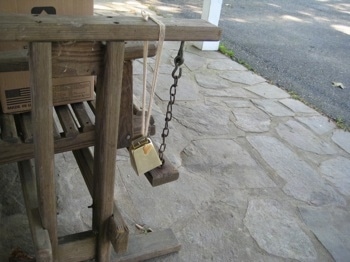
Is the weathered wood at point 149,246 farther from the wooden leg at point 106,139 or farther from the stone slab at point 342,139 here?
the stone slab at point 342,139

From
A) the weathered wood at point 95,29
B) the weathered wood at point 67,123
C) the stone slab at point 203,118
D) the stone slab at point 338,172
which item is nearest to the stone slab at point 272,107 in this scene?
the stone slab at point 203,118

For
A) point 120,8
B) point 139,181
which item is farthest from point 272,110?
point 120,8

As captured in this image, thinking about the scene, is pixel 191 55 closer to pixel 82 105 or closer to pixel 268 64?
pixel 268 64

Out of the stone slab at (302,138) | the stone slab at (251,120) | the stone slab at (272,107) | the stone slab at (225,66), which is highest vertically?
the stone slab at (225,66)

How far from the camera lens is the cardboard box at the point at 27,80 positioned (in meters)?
1.54

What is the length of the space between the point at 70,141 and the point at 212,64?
2870 mm

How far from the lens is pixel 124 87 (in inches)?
54.9

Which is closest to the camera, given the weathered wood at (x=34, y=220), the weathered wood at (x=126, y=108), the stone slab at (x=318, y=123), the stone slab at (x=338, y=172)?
the weathered wood at (x=34, y=220)

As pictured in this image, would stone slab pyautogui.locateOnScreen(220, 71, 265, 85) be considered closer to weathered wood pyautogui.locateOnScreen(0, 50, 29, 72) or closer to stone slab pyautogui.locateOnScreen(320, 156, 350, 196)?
stone slab pyautogui.locateOnScreen(320, 156, 350, 196)

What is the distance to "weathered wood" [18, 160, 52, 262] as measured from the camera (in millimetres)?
1268

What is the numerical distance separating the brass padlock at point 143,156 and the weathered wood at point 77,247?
0.44 meters

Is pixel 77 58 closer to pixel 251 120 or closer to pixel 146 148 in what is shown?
pixel 146 148

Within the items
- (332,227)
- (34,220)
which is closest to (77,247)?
(34,220)

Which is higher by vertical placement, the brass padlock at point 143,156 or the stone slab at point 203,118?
the brass padlock at point 143,156
